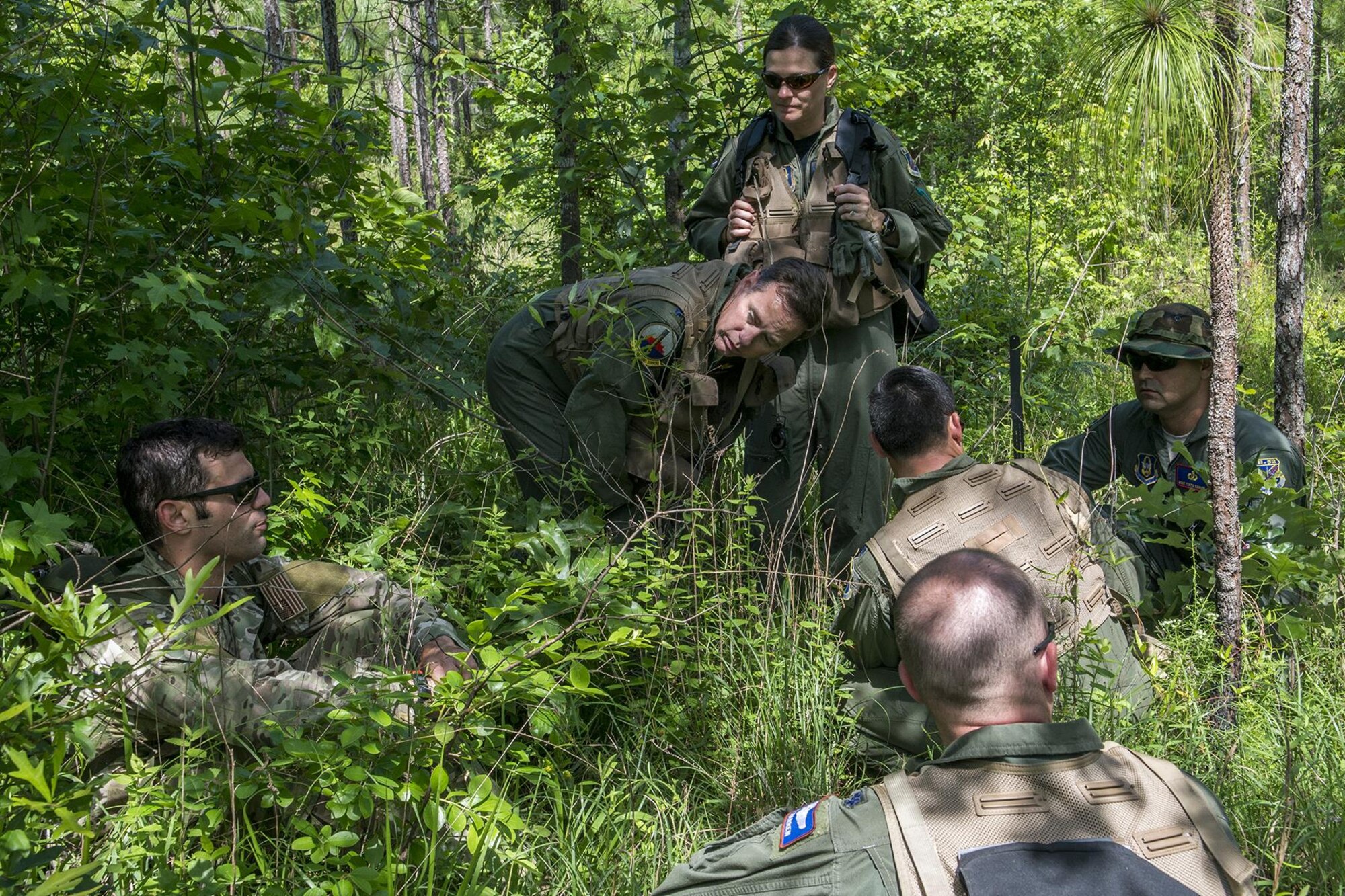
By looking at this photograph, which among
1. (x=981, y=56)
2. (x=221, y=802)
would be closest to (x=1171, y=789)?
(x=221, y=802)

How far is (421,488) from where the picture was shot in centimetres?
374

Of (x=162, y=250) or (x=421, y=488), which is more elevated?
(x=162, y=250)

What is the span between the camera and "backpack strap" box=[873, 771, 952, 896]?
1.50m

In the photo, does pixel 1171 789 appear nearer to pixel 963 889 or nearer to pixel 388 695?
pixel 963 889

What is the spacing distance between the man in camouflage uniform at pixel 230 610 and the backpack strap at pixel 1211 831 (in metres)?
1.38

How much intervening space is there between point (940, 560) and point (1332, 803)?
1.38 meters

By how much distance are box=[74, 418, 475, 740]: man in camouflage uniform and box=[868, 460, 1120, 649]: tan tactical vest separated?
1239 millimetres

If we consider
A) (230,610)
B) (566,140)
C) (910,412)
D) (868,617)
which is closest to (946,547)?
(868,617)

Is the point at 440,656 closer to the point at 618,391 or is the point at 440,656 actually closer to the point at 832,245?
the point at 618,391

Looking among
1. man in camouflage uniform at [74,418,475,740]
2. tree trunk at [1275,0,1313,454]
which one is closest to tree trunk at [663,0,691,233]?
tree trunk at [1275,0,1313,454]

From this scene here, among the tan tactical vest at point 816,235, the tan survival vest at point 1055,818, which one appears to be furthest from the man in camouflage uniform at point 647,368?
the tan survival vest at point 1055,818

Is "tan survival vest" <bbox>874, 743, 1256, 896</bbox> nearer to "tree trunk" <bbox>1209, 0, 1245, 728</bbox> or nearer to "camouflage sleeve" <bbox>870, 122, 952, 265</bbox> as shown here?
"tree trunk" <bbox>1209, 0, 1245, 728</bbox>

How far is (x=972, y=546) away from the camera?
2984 millimetres

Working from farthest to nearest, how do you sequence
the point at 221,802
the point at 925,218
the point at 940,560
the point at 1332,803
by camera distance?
the point at 925,218, the point at 1332,803, the point at 221,802, the point at 940,560
